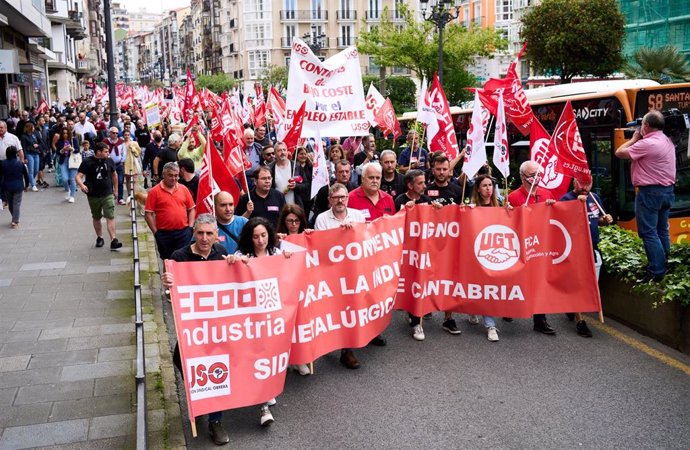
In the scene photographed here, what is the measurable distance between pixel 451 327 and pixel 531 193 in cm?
161

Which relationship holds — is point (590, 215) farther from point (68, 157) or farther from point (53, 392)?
point (68, 157)

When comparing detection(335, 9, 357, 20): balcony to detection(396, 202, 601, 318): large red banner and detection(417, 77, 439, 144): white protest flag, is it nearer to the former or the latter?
detection(417, 77, 439, 144): white protest flag

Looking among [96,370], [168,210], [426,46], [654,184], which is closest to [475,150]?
[654,184]

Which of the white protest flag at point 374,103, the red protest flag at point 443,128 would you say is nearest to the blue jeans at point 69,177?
the white protest flag at point 374,103

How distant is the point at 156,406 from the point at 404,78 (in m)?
52.7

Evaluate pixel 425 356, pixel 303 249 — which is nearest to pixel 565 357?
pixel 425 356

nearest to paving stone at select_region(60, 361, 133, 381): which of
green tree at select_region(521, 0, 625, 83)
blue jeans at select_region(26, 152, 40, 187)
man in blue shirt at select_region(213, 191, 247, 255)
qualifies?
man in blue shirt at select_region(213, 191, 247, 255)

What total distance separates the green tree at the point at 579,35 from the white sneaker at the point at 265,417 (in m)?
32.7

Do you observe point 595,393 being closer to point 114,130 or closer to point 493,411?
point 493,411

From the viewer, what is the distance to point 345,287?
6512mm

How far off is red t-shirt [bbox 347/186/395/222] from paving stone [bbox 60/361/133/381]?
8.68 ft

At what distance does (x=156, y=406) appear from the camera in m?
5.81

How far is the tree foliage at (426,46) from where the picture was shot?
1634 inches

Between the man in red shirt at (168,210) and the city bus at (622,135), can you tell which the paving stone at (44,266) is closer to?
the man in red shirt at (168,210)
